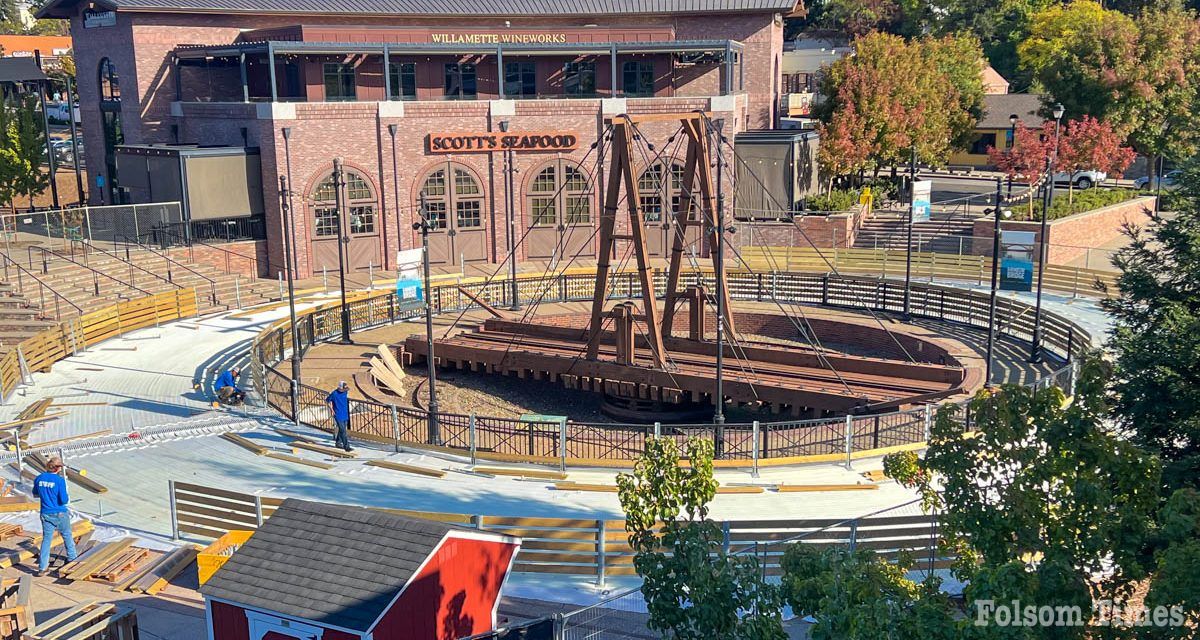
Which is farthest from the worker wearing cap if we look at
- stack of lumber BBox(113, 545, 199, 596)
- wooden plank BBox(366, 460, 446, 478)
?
stack of lumber BBox(113, 545, 199, 596)

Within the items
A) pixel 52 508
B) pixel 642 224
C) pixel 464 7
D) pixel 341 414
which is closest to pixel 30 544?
pixel 52 508

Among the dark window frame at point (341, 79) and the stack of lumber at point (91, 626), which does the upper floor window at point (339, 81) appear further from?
the stack of lumber at point (91, 626)

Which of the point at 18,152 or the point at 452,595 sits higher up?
the point at 18,152

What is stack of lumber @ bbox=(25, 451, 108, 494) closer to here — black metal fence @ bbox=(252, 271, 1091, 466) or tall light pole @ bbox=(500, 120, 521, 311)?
black metal fence @ bbox=(252, 271, 1091, 466)

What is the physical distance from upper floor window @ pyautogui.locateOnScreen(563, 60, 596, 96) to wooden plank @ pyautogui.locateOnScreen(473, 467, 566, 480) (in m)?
29.3

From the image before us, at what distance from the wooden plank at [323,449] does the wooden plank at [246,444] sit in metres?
0.66

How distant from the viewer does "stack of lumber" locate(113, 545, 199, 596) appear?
17.5 m

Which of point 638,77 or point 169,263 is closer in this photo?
point 169,263

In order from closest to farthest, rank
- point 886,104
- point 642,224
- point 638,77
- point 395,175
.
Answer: point 642,224 → point 395,175 → point 638,77 → point 886,104

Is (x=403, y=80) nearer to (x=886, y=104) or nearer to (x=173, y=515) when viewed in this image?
(x=886, y=104)

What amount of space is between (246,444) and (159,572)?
703cm

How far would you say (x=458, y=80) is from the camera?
48.6m

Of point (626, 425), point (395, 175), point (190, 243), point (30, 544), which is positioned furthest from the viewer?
point (395, 175)

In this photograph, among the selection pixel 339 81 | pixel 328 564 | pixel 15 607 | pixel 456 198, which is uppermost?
pixel 339 81
